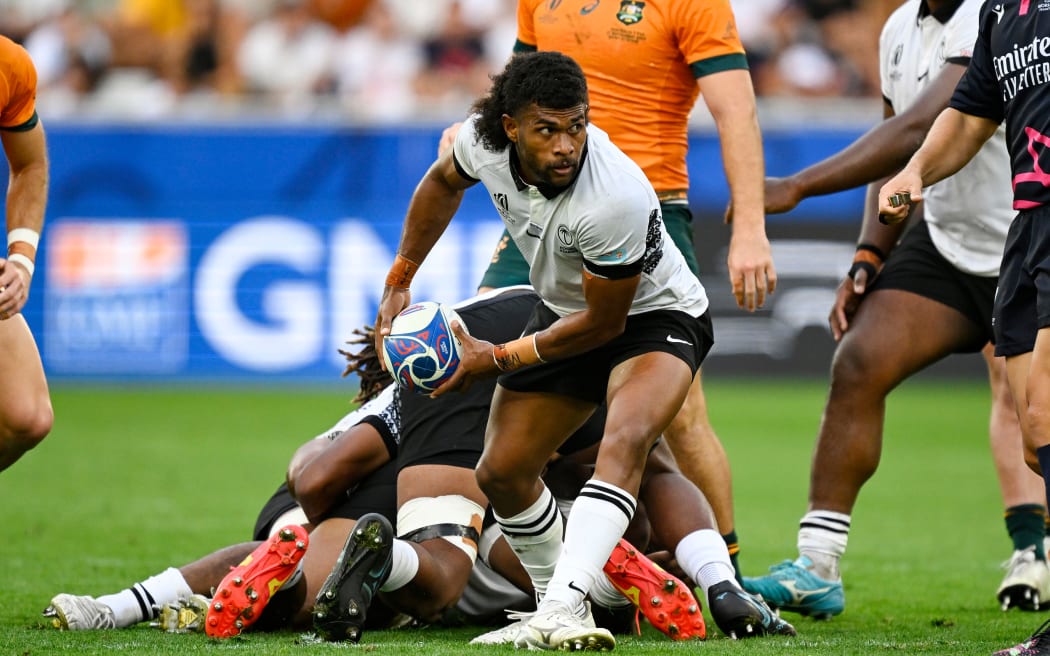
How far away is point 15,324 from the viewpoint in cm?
559

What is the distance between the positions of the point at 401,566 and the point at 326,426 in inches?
298

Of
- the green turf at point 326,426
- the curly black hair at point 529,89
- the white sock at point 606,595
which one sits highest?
the curly black hair at point 529,89

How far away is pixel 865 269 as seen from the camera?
662 cm

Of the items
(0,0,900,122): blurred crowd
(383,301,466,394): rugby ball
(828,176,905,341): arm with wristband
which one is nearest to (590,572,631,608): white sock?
(383,301,466,394): rugby ball

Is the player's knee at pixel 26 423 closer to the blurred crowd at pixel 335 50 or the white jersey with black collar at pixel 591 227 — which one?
the white jersey with black collar at pixel 591 227

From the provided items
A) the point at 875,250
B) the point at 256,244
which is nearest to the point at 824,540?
the point at 875,250

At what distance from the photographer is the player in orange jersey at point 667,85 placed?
5965 millimetres

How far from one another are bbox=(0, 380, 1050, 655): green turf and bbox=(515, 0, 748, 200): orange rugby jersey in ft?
6.84

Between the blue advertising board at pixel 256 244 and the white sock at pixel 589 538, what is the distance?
991cm

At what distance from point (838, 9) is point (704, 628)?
1348cm

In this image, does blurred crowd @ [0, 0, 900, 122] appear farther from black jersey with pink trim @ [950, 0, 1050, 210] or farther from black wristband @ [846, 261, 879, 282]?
black jersey with pink trim @ [950, 0, 1050, 210]

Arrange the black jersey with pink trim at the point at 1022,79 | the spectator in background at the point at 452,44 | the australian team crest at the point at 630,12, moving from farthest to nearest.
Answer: the spectator in background at the point at 452,44 → the australian team crest at the point at 630,12 → the black jersey with pink trim at the point at 1022,79

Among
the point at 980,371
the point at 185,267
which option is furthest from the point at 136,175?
the point at 980,371

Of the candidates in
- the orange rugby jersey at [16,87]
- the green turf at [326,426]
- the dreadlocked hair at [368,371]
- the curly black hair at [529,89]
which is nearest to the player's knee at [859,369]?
the green turf at [326,426]
